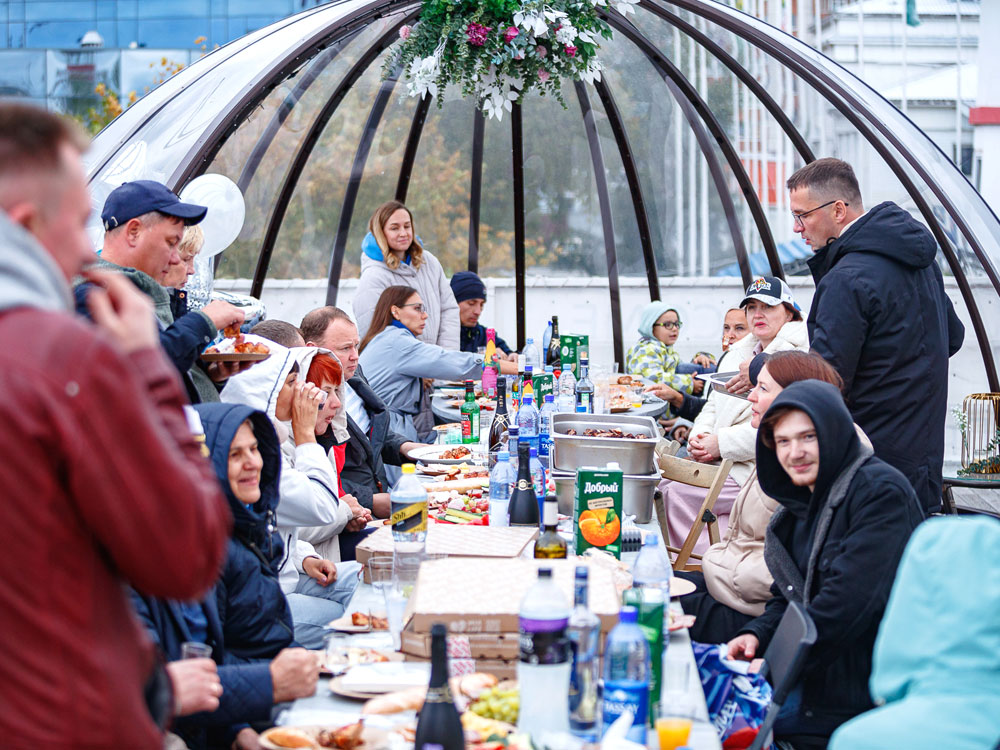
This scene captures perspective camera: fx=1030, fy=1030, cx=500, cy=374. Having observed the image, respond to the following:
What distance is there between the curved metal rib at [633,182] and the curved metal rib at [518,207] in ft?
2.55

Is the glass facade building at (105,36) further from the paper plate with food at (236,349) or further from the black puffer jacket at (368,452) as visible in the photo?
the paper plate with food at (236,349)

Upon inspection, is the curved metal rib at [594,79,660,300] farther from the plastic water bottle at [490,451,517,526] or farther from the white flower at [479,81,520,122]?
the plastic water bottle at [490,451,517,526]

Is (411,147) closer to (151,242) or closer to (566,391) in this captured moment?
(566,391)

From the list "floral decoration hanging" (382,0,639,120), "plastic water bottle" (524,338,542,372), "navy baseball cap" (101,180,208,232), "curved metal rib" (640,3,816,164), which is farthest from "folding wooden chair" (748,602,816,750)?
"curved metal rib" (640,3,816,164)

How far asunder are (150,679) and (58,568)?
319mm

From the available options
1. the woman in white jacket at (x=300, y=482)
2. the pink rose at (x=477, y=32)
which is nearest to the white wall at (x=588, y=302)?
the pink rose at (x=477, y=32)

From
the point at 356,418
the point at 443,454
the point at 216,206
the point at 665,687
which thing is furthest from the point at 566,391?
the point at 665,687

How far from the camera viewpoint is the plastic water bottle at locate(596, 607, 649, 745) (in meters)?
2.05

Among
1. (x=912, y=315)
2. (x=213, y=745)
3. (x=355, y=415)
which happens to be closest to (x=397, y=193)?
(x=355, y=415)

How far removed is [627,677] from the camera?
2074 mm

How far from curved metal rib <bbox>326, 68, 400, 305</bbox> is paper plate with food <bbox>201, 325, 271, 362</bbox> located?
5236 mm

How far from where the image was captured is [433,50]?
6965mm

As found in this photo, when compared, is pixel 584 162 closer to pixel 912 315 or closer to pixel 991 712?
pixel 912 315

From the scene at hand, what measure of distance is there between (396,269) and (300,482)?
4035mm
